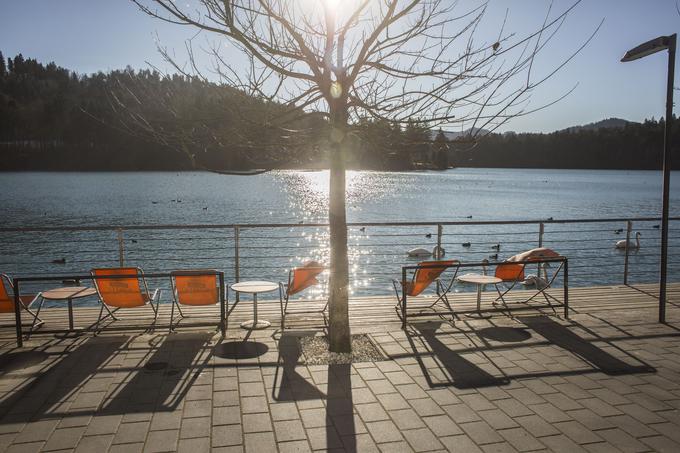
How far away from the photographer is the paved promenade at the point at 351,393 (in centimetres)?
356

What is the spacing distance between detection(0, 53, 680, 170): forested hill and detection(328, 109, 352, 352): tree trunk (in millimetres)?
282

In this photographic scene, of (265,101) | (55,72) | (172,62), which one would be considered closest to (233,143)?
(265,101)

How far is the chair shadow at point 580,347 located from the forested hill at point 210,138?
218 centimetres


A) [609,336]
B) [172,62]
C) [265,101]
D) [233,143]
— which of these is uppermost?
[172,62]

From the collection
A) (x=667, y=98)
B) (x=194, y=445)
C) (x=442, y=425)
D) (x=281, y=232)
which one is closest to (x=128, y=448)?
(x=194, y=445)

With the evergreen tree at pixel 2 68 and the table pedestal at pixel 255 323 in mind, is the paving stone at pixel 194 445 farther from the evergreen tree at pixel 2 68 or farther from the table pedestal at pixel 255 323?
the evergreen tree at pixel 2 68

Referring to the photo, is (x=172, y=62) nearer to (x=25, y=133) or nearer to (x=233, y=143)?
(x=233, y=143)

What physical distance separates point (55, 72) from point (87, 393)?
435 feet

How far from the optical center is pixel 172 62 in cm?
520

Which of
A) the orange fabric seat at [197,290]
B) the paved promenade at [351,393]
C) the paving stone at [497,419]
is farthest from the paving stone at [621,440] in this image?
the orange fabric seat at [197,290]

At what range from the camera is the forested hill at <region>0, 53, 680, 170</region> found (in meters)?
5.30

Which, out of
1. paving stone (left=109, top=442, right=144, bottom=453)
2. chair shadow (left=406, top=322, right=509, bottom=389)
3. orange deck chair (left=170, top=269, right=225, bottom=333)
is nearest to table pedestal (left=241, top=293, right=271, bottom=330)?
orange deck chair (left=170, top=269, right=225, bottom=333)

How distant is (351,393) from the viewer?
435 centimetres

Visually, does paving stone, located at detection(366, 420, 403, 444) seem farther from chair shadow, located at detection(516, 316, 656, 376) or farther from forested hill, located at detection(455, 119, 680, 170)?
forested hill, located at detection(455, 119, 680, 170)
